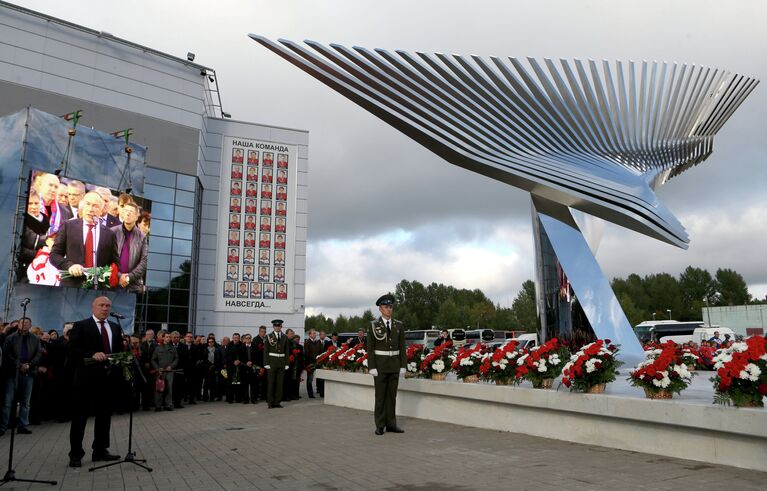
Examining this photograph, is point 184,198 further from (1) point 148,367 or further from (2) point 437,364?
(2) point 437,364

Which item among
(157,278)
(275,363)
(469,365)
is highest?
(157,278)

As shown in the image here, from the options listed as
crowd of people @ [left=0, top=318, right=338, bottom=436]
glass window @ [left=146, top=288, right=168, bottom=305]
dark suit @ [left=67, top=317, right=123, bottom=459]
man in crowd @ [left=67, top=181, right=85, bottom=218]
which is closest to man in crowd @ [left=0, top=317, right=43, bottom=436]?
crowd of people @ [left=0, top=318, right=338, bottom=436]

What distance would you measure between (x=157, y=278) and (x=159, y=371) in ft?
52.5

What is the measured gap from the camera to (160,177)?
27312mm

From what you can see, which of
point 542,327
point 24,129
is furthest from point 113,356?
point 24,129

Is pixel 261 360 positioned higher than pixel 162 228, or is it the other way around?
pixel 162 228

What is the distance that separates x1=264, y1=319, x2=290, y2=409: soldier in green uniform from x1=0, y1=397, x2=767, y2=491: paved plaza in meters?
3.50

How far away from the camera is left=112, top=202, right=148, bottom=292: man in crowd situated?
19.6 m

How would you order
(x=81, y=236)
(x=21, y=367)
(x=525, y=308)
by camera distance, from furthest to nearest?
(x=525, y=308), (x=81, y=236), (x=21, y=367)

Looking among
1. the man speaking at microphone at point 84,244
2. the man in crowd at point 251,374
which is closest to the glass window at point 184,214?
the man speaking at microphone at point 84,244

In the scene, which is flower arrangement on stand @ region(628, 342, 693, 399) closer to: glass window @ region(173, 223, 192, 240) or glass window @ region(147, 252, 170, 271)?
glass window @ region(147, 252, 170, 271)

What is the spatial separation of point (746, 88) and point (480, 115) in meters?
9.57

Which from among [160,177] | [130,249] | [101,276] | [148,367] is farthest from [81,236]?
[160,177]

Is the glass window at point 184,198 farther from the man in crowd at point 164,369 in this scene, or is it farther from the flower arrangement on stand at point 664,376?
the flower arrangement on stand at point 664,376
